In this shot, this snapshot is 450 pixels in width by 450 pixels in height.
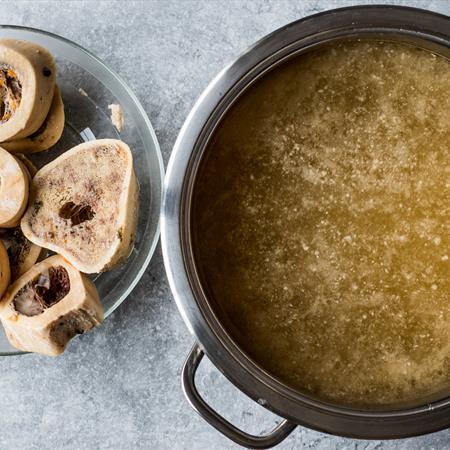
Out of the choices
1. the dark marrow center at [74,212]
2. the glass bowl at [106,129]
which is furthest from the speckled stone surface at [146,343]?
the dark marrow center at [74,212]

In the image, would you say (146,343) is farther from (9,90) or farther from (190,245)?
(9,90)

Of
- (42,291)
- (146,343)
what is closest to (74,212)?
(42,291)

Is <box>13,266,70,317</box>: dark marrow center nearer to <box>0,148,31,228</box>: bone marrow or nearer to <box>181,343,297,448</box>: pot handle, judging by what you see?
<box>0,148,31,228</box>: bone marrow

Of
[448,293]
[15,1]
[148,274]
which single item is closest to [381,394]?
[448,293]

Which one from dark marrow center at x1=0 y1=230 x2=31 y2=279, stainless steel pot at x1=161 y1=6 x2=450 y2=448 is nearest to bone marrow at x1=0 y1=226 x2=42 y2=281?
dark marrow center at x1=0 y1=230 x2=31 y2=279

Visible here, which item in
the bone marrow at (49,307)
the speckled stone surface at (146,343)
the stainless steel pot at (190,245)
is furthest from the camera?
the speckled stone surface at (146,343)

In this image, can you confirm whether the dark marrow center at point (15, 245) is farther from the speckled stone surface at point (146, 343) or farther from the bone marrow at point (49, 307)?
the speckled stone surface at point (146, 343)

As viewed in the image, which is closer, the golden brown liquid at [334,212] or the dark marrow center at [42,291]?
the golden brown liquid at [334,212]

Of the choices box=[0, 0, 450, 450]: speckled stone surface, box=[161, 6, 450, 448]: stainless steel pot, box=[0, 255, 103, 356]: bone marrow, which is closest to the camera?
box=[161, 6, 450, 448]: stainless steel pot
